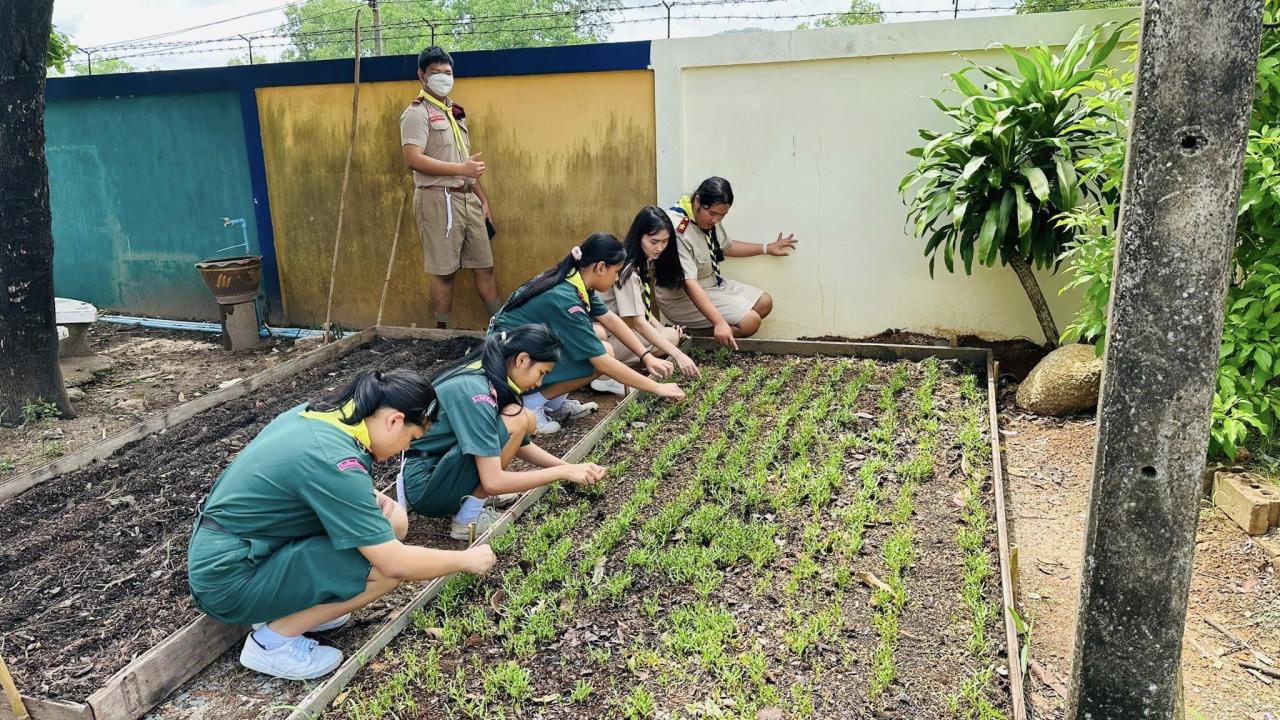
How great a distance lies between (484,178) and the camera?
6781 mm

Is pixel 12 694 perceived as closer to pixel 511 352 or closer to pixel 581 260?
pixel 511 352

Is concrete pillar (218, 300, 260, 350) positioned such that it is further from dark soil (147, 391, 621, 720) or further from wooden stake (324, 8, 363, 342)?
dark soil (147, 391, 621, 720)

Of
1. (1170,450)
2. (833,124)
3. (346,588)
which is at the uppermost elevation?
(833,124)

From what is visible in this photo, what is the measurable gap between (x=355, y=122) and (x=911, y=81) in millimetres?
3805

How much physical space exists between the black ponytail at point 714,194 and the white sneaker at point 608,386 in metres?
1.22

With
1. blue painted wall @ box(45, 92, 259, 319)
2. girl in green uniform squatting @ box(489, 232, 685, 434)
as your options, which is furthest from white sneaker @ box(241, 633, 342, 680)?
blue painted wall @ box(45, 92, 259, 319)

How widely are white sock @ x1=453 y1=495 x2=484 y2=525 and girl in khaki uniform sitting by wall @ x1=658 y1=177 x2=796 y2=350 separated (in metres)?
2.35

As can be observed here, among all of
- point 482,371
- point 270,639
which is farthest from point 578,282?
point 270,639

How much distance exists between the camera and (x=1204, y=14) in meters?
1.74

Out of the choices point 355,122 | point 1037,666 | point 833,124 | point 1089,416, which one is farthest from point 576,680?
point 355,122

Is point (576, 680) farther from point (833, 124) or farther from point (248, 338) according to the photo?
point (248, 338)

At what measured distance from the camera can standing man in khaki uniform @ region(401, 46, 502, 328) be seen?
6094 mm

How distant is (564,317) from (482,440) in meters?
1.25

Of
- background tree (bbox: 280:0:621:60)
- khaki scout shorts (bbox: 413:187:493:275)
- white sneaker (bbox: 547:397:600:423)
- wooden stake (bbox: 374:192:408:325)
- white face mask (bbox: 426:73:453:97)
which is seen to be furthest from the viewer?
background tree (bbox: 280:0:621:60)
